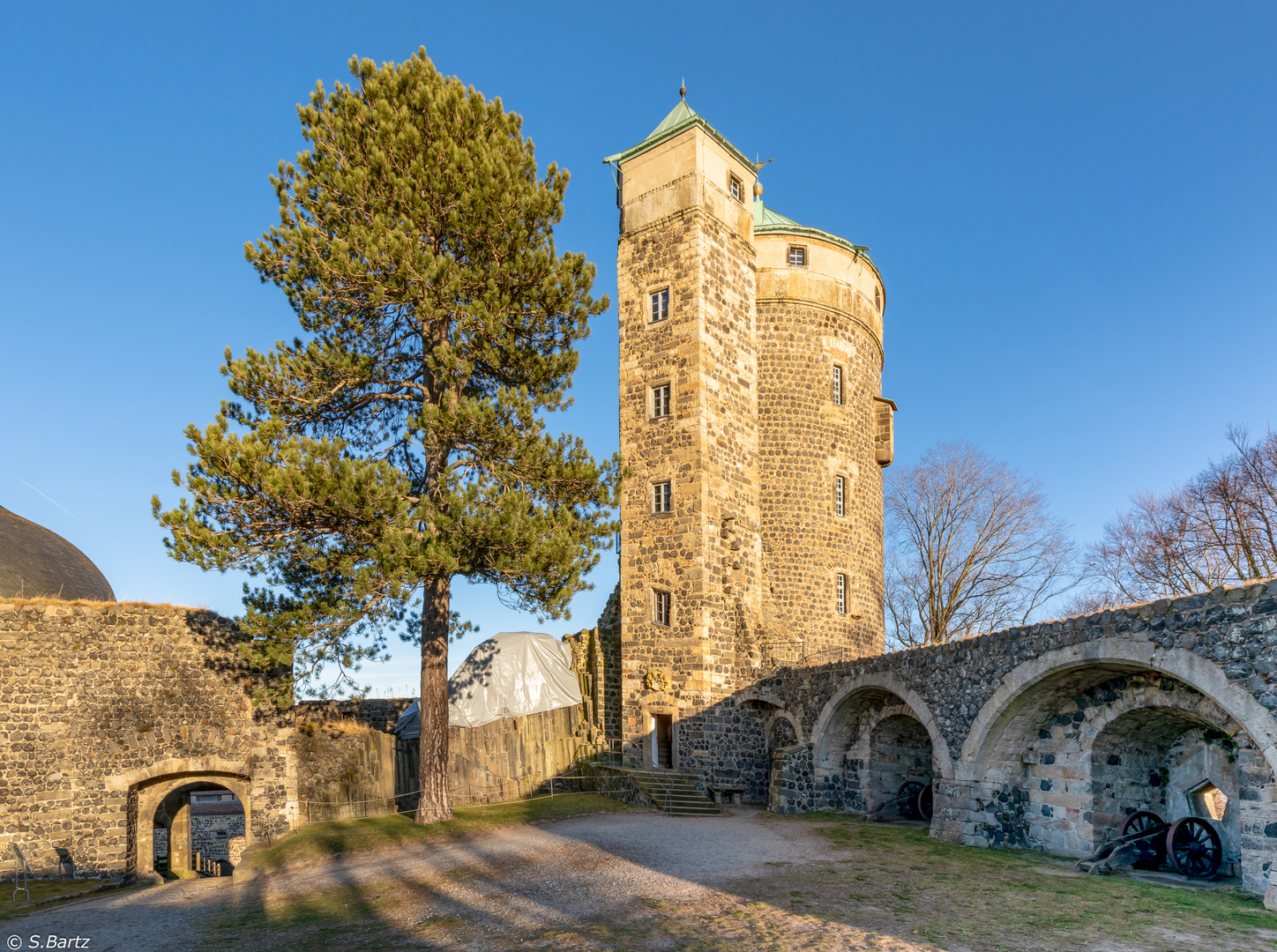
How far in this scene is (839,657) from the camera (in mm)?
23484

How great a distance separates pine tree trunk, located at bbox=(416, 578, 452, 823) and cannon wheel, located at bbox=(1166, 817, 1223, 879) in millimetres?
11611

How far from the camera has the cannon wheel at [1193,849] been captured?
35.3ft

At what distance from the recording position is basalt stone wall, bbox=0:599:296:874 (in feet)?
43.3

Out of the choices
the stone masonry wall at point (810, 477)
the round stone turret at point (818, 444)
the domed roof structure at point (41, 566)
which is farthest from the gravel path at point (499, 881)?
the domed roof structure at point (41, 566)

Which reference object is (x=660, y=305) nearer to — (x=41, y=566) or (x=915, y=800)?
(x=915, y=800)

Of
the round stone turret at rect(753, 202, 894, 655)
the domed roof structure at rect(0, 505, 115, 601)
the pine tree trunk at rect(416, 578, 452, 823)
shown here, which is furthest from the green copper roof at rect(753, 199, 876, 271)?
the domed roof structure at rect(0, 505, 115, 601)

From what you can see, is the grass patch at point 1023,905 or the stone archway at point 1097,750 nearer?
the grass patch at point 1023,905

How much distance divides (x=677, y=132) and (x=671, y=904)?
780 inches

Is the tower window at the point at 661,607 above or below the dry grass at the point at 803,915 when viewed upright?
above

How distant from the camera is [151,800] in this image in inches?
Answer: 572

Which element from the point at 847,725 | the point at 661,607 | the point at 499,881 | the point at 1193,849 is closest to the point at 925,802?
the point at 847,725

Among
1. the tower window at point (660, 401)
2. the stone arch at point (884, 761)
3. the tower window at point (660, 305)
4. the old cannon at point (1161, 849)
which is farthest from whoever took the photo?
the tower window at point (660, 305)

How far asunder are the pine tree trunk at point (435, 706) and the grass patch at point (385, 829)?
389mm

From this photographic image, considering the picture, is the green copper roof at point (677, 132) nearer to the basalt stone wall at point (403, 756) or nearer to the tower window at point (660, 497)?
the tower window at point (660, 497)
